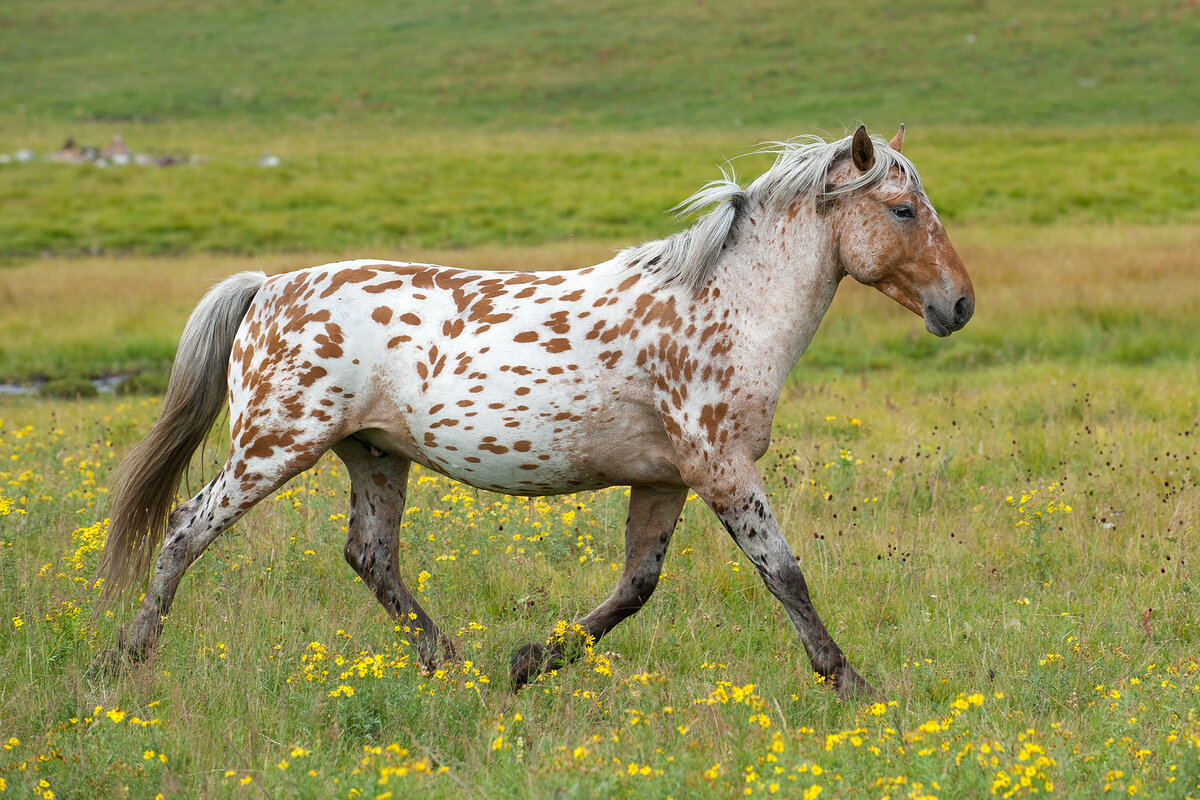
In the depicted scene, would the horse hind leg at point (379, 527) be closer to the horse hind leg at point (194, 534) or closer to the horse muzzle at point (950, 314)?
the horse hind leg at point (194, 534)

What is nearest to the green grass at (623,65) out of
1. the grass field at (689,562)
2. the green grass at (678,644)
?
the grass field at (689,562)

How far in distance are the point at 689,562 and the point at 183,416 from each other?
2877mm

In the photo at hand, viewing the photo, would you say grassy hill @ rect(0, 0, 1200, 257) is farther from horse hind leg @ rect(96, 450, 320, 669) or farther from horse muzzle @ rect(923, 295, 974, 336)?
horse hind leg @ rect(96, 450, 320, 669)

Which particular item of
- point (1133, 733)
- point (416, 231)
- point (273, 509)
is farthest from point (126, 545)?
point (416, 231)

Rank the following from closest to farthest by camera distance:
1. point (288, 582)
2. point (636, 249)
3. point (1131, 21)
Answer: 1. point (636, 249)
2. point (288, 582)
3. point (1131, 21)

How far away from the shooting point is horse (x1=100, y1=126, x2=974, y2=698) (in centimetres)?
444

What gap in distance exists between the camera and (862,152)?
14.6ft

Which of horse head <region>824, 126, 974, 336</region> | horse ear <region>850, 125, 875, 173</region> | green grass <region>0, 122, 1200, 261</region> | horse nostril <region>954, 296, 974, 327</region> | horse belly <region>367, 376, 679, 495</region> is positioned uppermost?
horse ear <region>850, 125, 875, 173</region>

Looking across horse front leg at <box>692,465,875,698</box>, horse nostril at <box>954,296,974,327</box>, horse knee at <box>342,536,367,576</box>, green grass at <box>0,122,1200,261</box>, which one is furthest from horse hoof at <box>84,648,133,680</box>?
green grass at <box>0,122,1200,261</box>

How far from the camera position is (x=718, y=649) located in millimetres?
5121

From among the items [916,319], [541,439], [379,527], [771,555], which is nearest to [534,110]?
[916,319]

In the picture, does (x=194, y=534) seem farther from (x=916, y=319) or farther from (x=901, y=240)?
(x=916, y=319)

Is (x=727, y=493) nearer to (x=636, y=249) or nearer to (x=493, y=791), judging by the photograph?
(x=636, y=249)

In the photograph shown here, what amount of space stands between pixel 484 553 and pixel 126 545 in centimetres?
188
